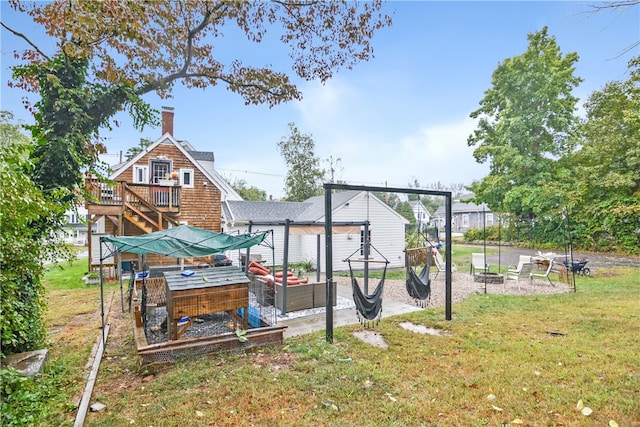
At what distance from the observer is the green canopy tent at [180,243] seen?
5.43 meters

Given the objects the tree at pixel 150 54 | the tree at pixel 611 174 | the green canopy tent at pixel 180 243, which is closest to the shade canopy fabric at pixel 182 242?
the green canopy tent at pixel 180 243

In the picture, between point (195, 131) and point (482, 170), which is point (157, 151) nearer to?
point (195, 131)

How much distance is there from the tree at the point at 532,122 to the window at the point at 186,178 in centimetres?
1892

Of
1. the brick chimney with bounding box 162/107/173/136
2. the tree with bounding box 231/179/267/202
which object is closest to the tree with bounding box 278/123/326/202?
the tree with bounding box 231/179/267/202

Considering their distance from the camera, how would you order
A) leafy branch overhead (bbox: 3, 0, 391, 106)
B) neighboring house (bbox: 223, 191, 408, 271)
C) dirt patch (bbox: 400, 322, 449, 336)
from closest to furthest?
leafy branch overhead (bbox: 3, 0, 391, 106) → dirt patch (bbox: 400, 322, 449, 336) → neighboring house (bbox: 223, 191, 408, 271)

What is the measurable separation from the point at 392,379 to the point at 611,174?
20.9 meters

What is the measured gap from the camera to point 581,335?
554cm

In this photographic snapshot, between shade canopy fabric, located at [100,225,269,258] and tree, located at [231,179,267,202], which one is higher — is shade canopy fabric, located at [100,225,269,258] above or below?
below

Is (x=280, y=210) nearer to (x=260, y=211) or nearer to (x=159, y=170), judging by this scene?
(x=260, y=211)

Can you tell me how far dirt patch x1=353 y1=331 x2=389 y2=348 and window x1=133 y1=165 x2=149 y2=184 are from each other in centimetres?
1289

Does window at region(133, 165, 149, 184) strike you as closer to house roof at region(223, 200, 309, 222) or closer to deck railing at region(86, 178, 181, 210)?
deck railing at region(86, 178, 181, 210)

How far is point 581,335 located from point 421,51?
28.2 feet

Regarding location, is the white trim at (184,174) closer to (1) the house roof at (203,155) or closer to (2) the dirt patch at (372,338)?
(1) the house roof at (203,155)

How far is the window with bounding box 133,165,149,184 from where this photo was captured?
47.8 ft
